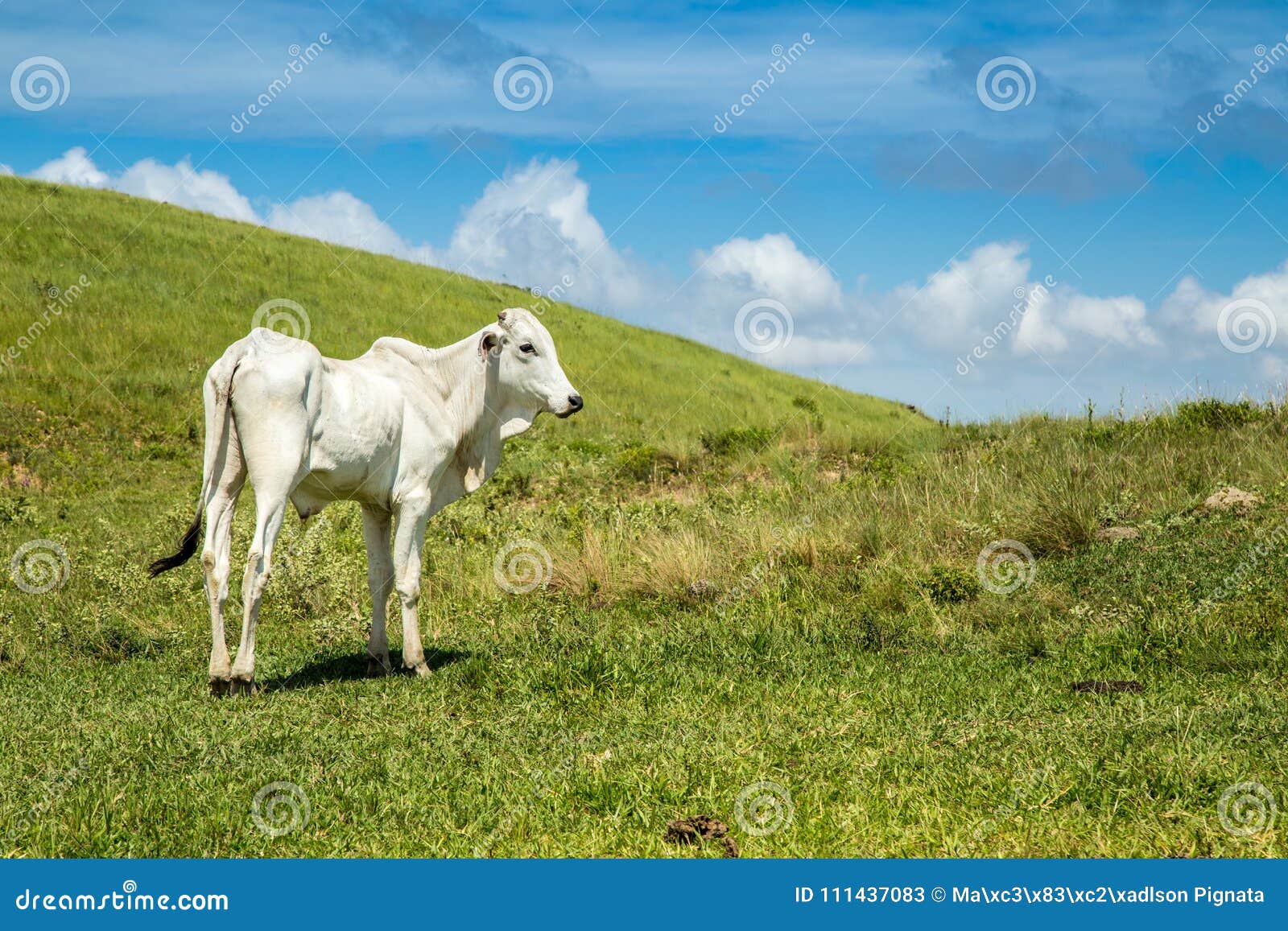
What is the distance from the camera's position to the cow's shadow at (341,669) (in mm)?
7875

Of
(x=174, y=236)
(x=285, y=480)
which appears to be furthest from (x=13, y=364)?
(x=285, y=480)

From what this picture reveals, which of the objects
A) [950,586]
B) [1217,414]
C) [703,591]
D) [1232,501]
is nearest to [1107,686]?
[950,586]

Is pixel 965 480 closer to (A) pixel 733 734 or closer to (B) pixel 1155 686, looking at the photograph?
(B) pixel 1155 686

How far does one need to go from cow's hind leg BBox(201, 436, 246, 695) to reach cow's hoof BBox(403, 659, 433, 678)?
4.08 ft

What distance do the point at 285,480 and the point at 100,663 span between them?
322 cm

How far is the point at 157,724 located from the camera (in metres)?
6.63
